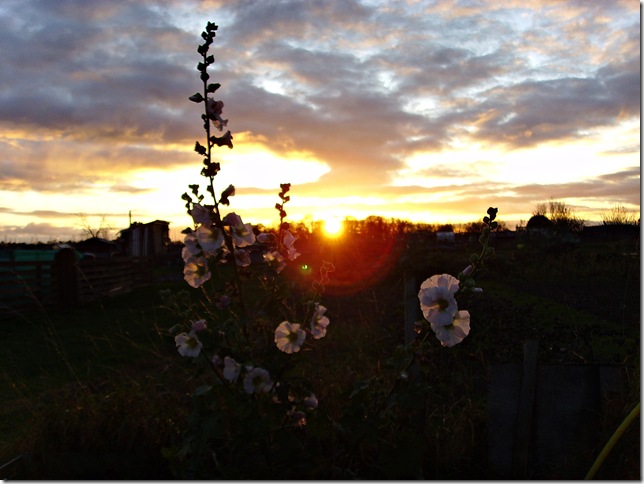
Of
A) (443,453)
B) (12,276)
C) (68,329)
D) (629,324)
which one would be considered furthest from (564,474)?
(12,276)

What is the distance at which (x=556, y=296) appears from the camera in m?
11.8

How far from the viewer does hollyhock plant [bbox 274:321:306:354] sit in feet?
8.17

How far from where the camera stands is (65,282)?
514 inches

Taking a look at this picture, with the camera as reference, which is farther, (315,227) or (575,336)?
(315,227)

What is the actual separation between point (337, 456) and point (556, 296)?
9953 mm

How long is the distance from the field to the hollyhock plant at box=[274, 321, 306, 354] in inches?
13.6

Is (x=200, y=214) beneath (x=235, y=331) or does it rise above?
above

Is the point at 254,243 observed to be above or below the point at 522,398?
above

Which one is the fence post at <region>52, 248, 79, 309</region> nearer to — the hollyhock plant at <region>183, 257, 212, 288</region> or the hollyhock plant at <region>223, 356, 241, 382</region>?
the hollyhock plant at <region>183, 257, 212, 288</region>

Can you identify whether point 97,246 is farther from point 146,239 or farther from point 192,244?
point 192,244

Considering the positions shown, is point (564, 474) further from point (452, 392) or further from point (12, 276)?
point (12, 276)

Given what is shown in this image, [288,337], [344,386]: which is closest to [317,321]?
[288,337]

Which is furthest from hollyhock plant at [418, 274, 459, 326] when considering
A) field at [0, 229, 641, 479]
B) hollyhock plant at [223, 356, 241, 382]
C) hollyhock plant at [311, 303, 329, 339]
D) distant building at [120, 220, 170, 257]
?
distant building at [120, 220, 170, 257]

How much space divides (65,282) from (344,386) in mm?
10618
